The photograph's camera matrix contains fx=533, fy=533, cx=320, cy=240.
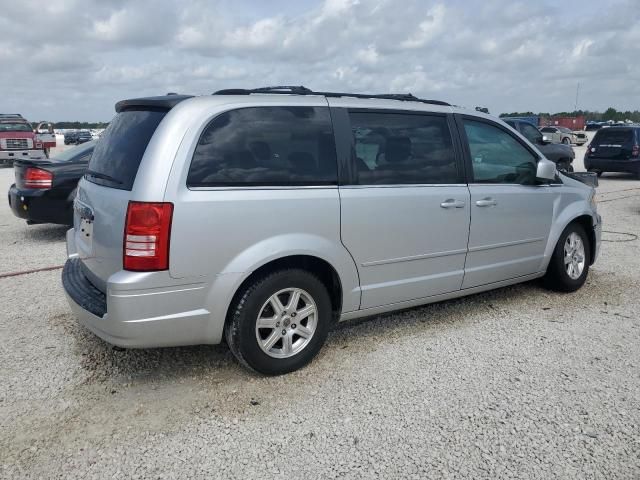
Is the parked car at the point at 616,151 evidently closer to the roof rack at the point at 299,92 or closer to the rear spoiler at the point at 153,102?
the roof rack at the point at 299,92

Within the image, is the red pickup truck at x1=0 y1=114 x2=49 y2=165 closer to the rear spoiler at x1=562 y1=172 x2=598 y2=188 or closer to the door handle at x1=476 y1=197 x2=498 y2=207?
the rear spoiler at x1=562 y1=172 x2=598 y2=188

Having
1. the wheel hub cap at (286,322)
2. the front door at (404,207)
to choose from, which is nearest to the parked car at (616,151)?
the front door at (404,207)

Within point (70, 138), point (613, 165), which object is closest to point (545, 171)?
point (613, 165)

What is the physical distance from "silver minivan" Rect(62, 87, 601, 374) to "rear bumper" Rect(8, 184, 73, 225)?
12.0 feet

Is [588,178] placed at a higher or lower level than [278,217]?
higher

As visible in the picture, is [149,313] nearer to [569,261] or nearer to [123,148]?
[123,148]

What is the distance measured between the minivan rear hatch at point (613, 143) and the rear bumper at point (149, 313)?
16.3 metres

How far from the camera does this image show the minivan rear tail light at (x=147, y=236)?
9.53 ft

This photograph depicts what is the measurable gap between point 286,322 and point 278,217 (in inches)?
27.7

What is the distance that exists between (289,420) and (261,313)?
2.29 feet

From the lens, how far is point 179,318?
3068 mm

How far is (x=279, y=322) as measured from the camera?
342 centimetres

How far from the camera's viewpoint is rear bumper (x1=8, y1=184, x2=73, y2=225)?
281 inches

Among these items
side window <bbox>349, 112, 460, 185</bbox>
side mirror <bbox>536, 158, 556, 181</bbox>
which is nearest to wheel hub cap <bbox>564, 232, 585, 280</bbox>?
side mirror <bbox>536, 158, 556, 181</bbox>
